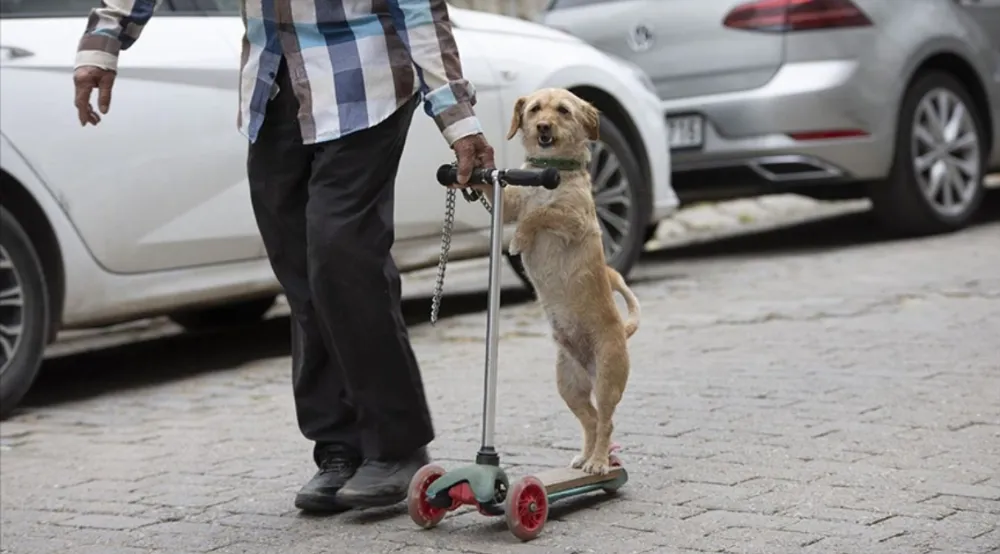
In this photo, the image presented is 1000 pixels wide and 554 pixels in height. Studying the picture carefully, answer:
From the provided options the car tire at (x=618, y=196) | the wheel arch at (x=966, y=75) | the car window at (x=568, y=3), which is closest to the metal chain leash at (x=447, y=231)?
the car tire at (x=618, y=196)

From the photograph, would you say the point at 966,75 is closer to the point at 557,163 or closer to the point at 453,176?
the point at 557,163

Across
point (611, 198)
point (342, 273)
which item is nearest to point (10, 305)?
point (342, 273)

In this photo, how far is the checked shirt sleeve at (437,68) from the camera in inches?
155

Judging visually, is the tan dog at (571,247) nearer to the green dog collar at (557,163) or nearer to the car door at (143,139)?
the green dog collar at (557,163)

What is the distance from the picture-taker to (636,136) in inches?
321

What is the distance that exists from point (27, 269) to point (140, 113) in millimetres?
678

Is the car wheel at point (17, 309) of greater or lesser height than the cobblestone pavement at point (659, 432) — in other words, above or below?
above

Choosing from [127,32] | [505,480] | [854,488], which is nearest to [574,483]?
[505,480]

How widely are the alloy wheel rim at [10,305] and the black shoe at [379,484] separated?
2146 millimetres

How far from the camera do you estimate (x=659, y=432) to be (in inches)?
197

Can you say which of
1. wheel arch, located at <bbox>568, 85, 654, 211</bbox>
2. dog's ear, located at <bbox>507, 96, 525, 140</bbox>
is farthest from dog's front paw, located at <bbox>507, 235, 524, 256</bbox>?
wheel arch, located at <bbox>568, 85, 654, 211</bbox>

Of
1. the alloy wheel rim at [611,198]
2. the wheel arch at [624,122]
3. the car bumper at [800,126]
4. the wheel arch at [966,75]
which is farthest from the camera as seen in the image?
the wheel arch at [966,75]

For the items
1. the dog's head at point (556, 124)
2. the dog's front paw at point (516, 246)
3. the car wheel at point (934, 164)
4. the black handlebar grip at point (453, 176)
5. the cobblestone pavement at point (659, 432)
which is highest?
the dog's head at point (556, 124)

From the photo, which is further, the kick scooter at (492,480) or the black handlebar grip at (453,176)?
the black handlebar grip at (453,176)
